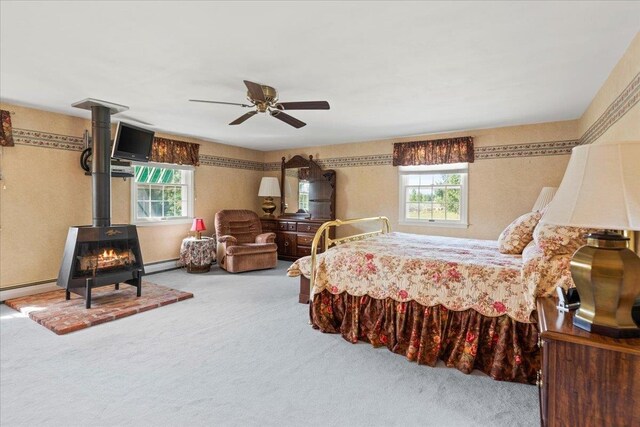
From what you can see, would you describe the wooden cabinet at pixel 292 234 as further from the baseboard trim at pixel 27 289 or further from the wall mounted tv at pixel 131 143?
the baseboard trim at pixel 27 289

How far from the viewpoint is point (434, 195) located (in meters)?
5.45

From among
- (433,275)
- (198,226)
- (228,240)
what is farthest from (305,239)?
(433,275)

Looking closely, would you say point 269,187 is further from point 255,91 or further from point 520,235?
point 520,235

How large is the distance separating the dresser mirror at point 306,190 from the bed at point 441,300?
312 centimetres

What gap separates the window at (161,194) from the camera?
17.1 feet

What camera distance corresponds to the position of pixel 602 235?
52.4 inches

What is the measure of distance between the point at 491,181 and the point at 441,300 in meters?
3.06

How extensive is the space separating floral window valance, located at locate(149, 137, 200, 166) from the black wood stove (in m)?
1.26

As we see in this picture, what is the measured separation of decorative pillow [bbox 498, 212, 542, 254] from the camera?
9.36 feet

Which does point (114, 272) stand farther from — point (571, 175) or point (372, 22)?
point (571, 175)

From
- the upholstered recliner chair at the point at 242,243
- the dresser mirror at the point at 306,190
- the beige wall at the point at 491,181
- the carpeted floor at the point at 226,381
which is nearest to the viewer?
the carpeted floor at the point at 226,381

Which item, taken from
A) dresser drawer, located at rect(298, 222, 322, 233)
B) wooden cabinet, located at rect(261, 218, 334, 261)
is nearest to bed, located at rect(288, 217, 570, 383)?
dresser drawer, located at rect(298, 222, 322, 233)

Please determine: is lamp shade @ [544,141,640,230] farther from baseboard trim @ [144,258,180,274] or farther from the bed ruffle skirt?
baseboard trim @ [144,258,180,274]

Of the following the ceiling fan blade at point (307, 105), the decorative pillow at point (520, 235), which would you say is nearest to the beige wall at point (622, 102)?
the decorative pillow at point (520, 235)
